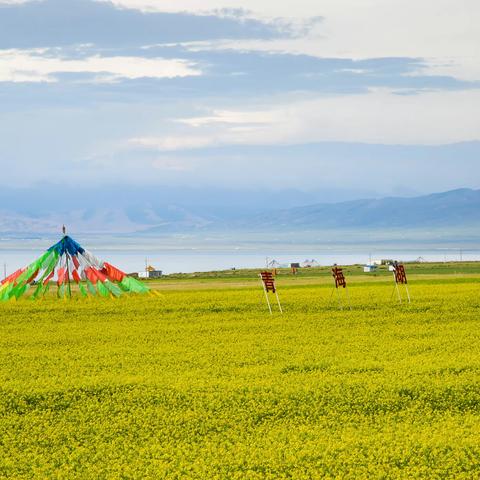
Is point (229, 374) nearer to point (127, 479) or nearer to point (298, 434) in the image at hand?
point (298, 434)

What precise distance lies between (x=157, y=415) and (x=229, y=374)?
4334 millimetres

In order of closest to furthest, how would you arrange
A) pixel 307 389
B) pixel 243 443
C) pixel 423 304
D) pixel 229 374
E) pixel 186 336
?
pixel 243 443 → pixel 307 389 → pixel 229 374 → pixel 186 336 → pixel 423 304

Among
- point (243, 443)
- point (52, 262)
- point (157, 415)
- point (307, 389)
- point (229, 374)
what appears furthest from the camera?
point (52, 262)

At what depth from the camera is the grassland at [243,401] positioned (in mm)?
16938

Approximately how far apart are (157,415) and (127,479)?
397 centimetres

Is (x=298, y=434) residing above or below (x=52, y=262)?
below

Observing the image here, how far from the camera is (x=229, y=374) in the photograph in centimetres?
2441

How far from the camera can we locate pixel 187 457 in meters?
17.4

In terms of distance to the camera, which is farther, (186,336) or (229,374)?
(186,336)

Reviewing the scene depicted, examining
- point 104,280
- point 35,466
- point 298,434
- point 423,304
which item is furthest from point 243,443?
point 104,280

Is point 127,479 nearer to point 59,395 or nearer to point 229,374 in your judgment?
point 59,395

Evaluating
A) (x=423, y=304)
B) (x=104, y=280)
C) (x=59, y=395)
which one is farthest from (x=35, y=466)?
(x=104, y=280)

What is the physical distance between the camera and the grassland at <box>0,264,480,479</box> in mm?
16938

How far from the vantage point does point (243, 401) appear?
21.2 metres
